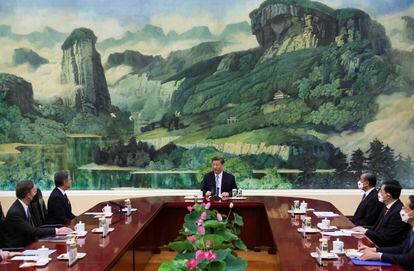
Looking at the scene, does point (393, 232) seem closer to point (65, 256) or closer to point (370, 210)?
point (370, 210)

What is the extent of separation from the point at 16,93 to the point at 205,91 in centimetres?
320

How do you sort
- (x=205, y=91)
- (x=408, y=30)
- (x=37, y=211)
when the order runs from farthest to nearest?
(x=205, y=91) → (x=408, y=30) → (x=37, y=211)

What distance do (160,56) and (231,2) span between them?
1492 millimetres

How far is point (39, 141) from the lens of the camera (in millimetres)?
8438

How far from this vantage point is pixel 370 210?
219 inches

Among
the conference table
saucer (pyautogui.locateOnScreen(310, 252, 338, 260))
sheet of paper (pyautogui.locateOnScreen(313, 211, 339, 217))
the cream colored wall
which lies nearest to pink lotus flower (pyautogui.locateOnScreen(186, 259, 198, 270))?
the conference table

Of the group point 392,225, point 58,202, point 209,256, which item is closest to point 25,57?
point 58,202

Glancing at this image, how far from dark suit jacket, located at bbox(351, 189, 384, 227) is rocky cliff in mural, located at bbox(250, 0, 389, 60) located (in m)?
3.45

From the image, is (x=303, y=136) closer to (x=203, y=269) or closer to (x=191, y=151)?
(x=191, y=151)

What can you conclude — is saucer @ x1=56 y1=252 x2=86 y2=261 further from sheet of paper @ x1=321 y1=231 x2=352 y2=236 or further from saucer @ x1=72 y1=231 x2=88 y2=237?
sheet of paper @ x1=321 y1=231 x2=352 y2=236

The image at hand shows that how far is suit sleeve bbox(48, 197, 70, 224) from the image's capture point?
554 cm

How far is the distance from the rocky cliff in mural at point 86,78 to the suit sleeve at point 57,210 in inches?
123

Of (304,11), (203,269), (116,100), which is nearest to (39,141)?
(116,100)

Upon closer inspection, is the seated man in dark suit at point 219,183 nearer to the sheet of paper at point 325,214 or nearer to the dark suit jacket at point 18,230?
the sheet of paper at point 325,214
